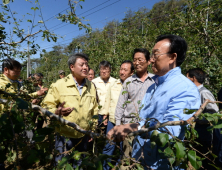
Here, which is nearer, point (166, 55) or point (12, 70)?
point (166, 55)

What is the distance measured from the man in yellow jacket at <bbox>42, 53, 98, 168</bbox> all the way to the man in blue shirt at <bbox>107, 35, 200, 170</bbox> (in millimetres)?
1055

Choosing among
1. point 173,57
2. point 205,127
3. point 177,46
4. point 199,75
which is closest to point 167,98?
point 173,57

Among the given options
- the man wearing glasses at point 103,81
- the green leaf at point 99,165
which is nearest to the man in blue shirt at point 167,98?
the green leaf at point 99,165

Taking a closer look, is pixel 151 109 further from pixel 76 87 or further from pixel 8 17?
pixel 8 17

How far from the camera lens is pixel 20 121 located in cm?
91

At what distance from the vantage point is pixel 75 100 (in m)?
2.41

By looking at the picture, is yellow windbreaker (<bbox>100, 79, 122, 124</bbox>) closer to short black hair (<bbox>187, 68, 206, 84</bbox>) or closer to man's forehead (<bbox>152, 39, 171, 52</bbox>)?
short black hair (<bbox>187, 68, 206, 84</bbox>)

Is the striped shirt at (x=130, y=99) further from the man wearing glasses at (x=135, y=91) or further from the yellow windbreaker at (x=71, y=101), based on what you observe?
the yellow windbreaker at (x=71, y=101)

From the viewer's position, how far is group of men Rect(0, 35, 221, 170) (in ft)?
4.11

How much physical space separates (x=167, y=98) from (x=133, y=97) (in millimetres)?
1454

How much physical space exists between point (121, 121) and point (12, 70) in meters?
2.20

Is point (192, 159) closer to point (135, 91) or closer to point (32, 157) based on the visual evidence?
point (32, 157)

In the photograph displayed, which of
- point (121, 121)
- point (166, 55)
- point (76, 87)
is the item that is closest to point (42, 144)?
point (166, 55)

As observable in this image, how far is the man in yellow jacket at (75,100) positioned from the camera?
7.51 feet
